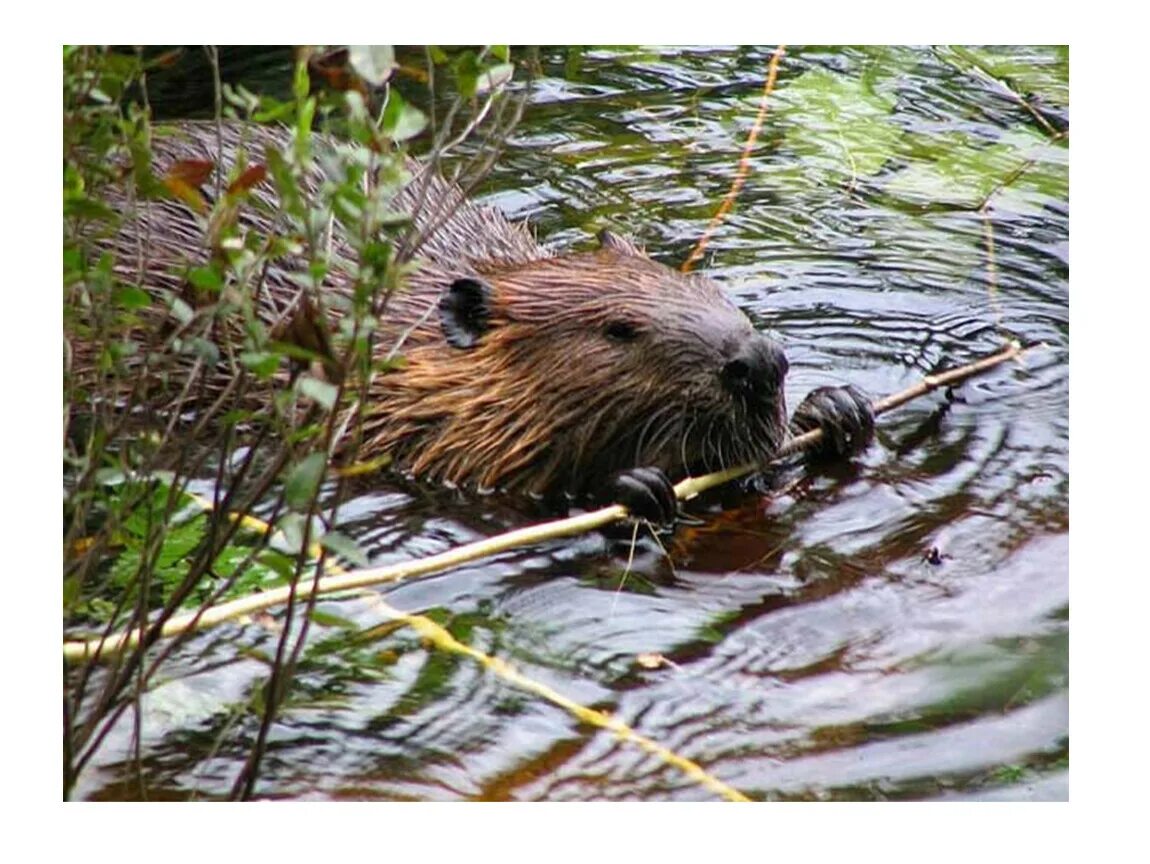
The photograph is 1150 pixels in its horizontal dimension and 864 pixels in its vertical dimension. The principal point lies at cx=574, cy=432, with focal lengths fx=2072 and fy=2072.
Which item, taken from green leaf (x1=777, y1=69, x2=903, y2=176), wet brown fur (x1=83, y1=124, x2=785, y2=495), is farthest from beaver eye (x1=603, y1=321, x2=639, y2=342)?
green leaf (x1=777, y1=69, x2=903, y2=176)

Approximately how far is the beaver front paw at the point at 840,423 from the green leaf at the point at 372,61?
5.52 feet

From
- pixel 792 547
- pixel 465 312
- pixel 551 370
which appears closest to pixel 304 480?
pixel 792 547

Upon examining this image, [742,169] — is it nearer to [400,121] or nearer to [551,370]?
[551,370]

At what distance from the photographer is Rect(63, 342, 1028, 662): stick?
136 inches

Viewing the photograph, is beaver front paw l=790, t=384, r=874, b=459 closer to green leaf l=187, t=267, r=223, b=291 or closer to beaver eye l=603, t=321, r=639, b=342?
beaver eye l=603, t=321, r=639, b=342

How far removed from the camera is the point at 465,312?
4.56 m

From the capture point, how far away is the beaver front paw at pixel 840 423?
175 inches

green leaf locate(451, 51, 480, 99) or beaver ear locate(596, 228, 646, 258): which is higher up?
green leaf locate(451, 51, 480, 99)

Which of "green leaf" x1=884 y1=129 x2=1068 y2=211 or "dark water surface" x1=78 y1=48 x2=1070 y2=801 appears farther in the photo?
"green leaf" x1=884 y1=129 x2=1068 y2=211

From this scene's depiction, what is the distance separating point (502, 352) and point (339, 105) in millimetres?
1325

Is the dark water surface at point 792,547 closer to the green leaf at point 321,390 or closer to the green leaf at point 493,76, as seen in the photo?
the green leaf at point 493,76

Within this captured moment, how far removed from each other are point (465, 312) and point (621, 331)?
1.29ft
